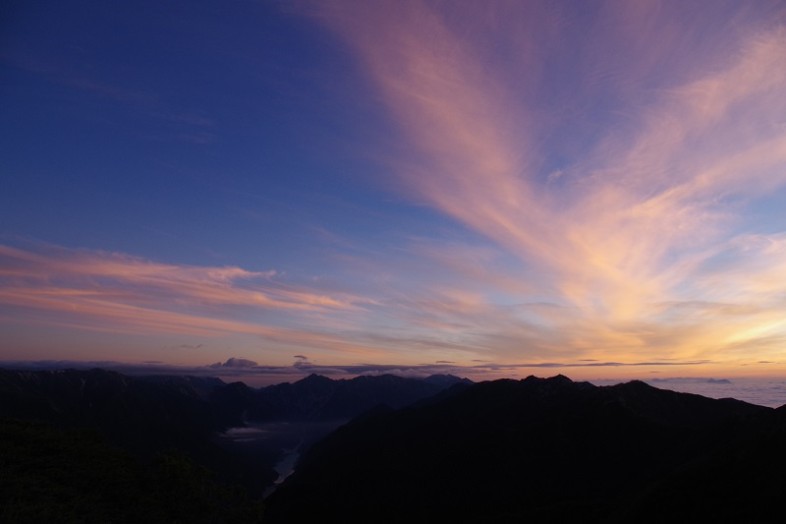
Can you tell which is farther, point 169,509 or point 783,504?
point 783,504

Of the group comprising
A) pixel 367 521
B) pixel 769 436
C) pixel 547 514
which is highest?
pixel 769 436

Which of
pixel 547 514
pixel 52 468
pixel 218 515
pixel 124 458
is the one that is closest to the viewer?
pixel 52 468

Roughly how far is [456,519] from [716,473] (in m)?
93.5

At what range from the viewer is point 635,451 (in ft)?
653

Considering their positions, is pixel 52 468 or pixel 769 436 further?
pixel 769 436

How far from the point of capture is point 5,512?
49.3 meters

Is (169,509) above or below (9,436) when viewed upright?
below

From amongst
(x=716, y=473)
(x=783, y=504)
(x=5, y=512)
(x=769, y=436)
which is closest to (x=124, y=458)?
(x=5, y=512)

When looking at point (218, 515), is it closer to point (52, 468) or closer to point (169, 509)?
point (169, 509)

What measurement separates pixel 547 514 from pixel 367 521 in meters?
77.5

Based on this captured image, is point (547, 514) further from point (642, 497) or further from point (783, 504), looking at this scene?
point (783, 504)

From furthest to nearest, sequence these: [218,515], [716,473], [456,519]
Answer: [456,519], [716,473], [218,515]

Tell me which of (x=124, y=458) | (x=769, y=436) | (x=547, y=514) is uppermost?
(x=769, y=436)

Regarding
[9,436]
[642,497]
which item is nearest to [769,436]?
[642,497]
